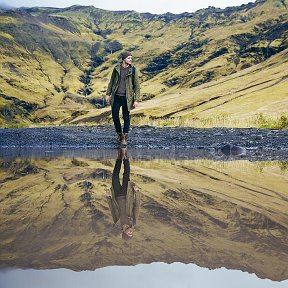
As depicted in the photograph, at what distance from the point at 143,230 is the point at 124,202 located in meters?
1.64

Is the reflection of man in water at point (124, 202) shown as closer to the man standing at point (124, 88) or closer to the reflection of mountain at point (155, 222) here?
the reflection of mountain at point (155, 222)

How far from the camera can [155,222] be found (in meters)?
5.77

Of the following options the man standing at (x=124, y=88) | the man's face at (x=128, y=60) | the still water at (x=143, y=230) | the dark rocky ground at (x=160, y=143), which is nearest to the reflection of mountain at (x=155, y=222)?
the still water at (x=143, y=230)

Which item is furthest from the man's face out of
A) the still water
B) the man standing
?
the still water

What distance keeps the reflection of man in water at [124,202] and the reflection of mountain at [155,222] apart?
0.11 m

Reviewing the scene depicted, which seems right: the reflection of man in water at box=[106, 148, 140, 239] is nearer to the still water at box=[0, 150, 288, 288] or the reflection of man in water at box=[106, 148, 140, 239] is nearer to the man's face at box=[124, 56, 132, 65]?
the still water at box=[0, 150, 288, 288]

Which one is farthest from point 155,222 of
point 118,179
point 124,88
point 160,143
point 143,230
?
point 160,143

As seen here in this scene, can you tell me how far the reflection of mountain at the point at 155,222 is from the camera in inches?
170

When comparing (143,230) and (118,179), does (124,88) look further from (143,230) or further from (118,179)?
(143,230)

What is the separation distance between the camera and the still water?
12.8 feet

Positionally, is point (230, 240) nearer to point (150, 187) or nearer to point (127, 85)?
point (150, 187)

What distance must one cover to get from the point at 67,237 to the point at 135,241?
636 millimetres

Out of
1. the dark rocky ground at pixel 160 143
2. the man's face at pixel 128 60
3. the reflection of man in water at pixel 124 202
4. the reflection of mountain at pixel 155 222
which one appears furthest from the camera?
the dark rocky ground at pixel 160 143

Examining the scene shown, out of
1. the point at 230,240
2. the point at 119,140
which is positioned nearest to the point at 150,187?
the point at 230,240
